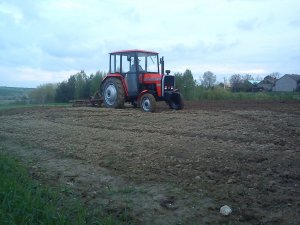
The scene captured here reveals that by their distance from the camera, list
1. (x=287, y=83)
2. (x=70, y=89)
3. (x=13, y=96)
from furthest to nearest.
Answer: (x=287, y=83) < (x=13, y=96) < (x=70, y=89)

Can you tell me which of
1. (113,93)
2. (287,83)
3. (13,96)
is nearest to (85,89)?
(113,93)

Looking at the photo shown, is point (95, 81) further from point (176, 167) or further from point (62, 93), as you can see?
point (176, 167)

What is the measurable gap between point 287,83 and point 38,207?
2505 inches

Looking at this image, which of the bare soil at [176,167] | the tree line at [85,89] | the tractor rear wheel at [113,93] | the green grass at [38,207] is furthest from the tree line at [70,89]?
the green grass at [38,207]

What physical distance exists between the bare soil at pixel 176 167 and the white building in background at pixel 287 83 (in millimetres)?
54664

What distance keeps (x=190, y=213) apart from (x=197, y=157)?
7.62 ft

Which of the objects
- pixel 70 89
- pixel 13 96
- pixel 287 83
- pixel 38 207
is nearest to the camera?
pixel 38 207

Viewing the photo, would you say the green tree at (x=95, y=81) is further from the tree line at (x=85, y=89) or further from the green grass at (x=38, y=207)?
the green grass at (x=38, y=207)

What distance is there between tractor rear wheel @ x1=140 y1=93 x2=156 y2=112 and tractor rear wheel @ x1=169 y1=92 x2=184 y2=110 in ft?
4.72

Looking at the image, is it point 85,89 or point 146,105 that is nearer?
point 146,105

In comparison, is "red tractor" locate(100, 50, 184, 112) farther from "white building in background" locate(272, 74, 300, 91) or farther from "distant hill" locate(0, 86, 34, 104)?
"white building in background" locate(272, 74, 300, 91)

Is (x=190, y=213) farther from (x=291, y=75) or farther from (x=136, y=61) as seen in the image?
(x=291, y=75)

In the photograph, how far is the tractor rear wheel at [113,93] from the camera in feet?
53.8

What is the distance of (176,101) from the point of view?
53.0 feet
